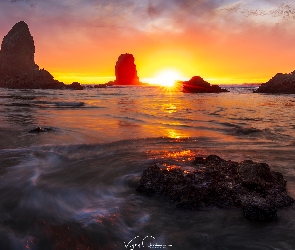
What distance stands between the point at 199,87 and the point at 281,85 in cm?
1758

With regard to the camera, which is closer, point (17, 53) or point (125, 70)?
point (17, 53)

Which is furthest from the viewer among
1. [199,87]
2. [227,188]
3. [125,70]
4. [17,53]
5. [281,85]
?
[125,70]

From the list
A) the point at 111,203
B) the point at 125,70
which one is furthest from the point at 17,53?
the point at 111,203

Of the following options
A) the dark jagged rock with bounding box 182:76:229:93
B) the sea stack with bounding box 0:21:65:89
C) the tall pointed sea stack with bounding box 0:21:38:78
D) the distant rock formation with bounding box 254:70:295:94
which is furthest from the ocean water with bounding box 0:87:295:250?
the tall pointed sea stack with bounding box 0:21:38:78

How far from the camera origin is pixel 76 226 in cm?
367

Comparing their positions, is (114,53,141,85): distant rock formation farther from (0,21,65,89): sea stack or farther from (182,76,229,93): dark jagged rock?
(182,76,229,93): dark jagged rock

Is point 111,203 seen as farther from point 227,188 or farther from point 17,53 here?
point 17,53

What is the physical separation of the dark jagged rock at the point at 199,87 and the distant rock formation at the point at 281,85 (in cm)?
1058

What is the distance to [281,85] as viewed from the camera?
5791 centimetres

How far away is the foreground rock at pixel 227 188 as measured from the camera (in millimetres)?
3838

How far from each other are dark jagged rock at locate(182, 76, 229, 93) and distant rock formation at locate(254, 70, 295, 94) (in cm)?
1058

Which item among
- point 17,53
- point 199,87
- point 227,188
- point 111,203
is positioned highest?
point 17,53

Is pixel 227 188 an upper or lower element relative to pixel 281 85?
lower

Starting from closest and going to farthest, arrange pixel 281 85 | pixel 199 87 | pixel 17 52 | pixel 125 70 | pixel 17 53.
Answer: pixel 281 85
pixel 199 87
pixel 17 53
pixel 17 52
pixel 125 70
